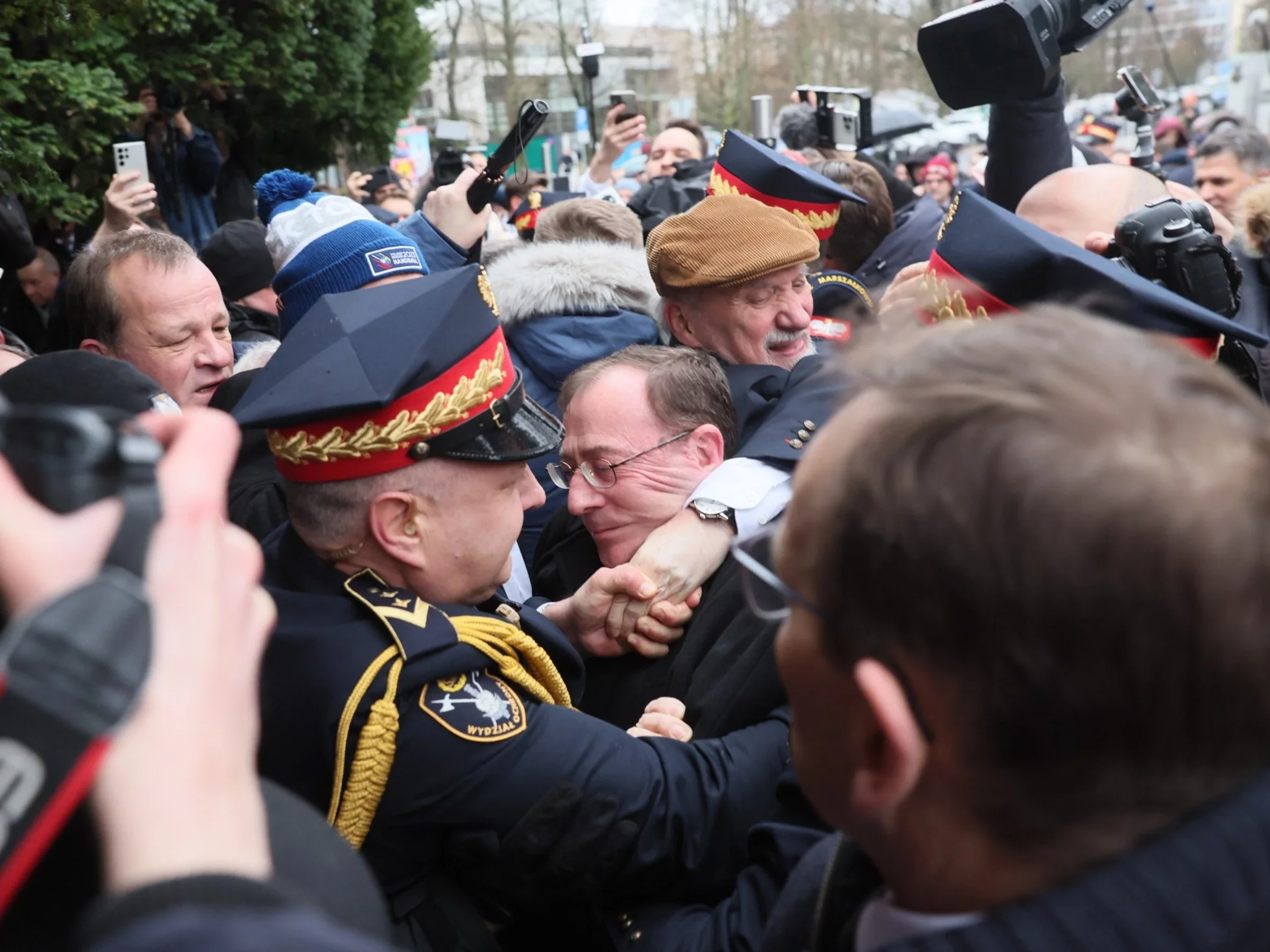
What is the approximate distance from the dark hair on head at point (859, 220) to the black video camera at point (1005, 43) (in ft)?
6.56

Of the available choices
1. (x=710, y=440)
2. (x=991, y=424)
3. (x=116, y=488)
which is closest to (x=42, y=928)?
(x=116, y=488)

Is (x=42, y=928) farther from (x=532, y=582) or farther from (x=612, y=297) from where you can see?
(x=612, y=297)

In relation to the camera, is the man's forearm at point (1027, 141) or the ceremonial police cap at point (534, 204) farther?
the ceremonial police cap at point (534, 204)

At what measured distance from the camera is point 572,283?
3.72 metres

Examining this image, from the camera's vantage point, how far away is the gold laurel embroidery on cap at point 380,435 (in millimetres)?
1841

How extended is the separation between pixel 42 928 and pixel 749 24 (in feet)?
150

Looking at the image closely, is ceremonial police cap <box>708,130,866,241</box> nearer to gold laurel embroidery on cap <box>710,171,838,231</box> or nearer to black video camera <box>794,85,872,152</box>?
gold laurel embroidery on cap <box>710,171,838,231</box>

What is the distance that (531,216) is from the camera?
7551 millimetres

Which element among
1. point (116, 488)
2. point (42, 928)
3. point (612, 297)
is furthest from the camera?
point (612, 297)

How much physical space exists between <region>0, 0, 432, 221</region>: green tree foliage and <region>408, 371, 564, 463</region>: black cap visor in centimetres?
276

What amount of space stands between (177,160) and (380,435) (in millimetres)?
6384

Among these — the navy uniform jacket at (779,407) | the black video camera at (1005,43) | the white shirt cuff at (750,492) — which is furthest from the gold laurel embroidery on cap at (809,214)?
the white shirt cuff at (750,492)

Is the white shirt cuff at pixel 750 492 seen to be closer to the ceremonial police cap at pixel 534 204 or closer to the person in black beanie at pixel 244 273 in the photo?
the person in black beanie at pixel 244 273

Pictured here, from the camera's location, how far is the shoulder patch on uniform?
1.74 metres
